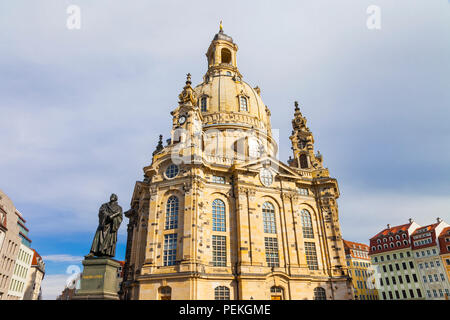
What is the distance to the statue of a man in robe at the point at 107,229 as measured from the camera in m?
16.9

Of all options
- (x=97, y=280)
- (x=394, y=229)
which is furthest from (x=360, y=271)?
(x=97, y=280)

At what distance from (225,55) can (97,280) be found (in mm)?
57170

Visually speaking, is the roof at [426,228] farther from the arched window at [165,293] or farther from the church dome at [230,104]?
the arched window at [165,293]

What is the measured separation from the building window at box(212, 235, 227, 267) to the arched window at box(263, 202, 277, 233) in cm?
596

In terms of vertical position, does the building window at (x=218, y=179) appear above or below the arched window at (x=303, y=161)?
below

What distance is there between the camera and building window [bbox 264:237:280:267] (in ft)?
118

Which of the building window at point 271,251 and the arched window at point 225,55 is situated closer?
the building window at point 271,251

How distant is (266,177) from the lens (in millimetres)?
40938

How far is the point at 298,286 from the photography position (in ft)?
115

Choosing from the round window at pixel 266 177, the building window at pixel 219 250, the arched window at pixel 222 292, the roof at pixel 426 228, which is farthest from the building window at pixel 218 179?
the roof at pixel 426 228

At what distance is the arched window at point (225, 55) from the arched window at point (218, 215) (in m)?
38.4

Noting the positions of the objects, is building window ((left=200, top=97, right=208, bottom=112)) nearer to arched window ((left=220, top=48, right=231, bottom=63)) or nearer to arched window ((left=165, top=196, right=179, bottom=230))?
arched window ((left=220, top=48, right=231, bottom=63))

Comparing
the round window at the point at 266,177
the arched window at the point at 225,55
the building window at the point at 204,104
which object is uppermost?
the arched window at the point at 225,55
